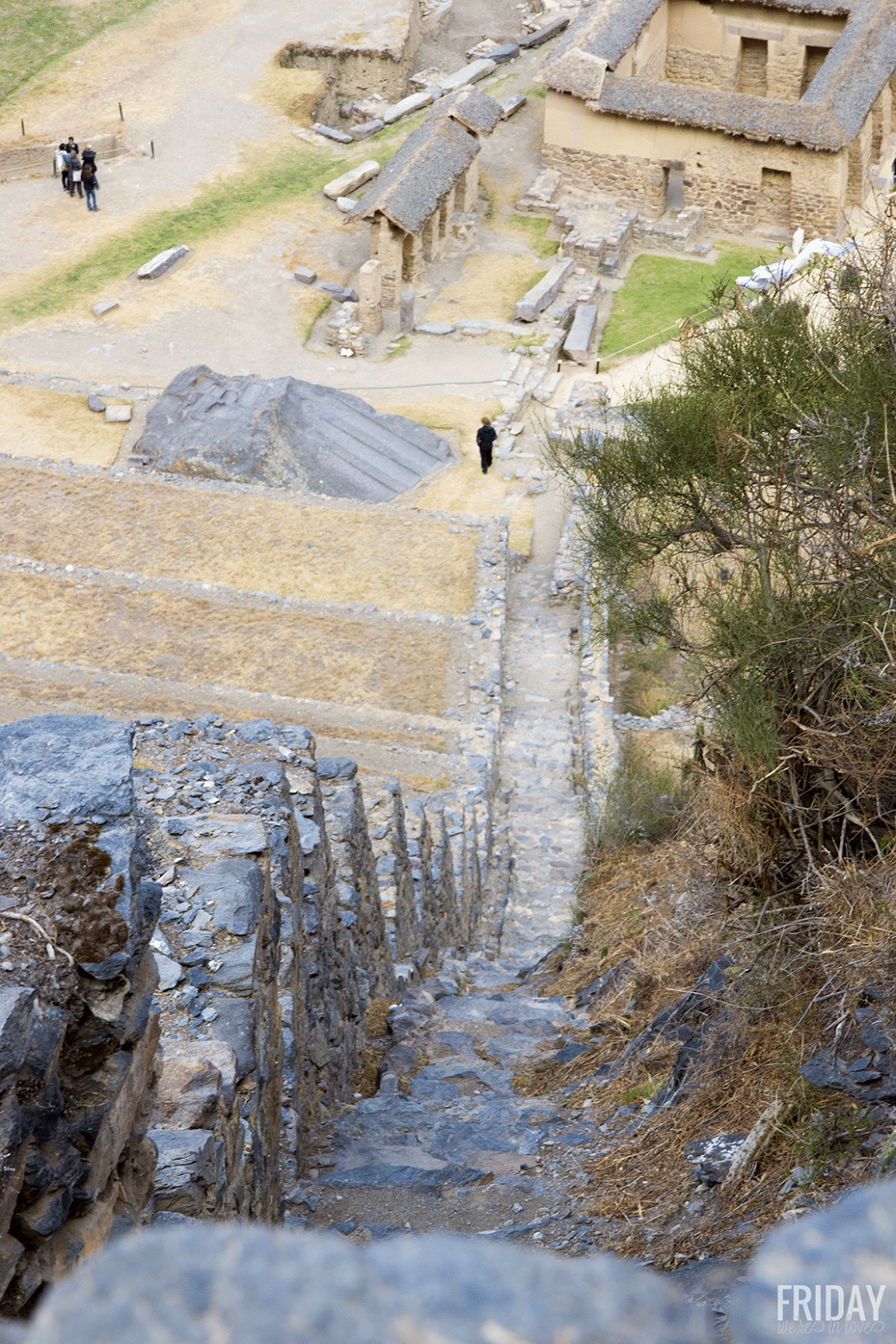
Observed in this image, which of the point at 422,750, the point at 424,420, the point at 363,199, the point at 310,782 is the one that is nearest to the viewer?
the point at 310,782

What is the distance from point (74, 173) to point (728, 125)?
14429 millimetres

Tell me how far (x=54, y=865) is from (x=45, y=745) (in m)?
0.58

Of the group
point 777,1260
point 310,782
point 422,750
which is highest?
point 777,1260

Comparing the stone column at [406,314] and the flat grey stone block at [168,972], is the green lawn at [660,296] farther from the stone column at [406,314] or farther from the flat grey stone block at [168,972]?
the flat grey stone block at [168,972]

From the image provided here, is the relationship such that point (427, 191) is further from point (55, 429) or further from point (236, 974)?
point (236, 974)

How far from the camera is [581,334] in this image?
26125 mm

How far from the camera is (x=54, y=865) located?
459cm

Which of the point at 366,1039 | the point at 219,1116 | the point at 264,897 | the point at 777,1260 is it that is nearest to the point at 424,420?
the point at 366,1039

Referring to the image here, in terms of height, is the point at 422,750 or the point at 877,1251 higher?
the point at 877,1251

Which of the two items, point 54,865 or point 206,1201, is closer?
point 54,865

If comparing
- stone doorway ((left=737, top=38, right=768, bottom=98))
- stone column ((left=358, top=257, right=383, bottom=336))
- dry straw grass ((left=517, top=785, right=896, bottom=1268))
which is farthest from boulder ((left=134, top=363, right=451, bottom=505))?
stone doorway ((left=737, top=38, right=768, bottom=98))

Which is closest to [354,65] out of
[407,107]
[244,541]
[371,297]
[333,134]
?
[407,107]

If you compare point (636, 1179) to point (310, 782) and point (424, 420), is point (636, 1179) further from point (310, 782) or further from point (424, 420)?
point (424, 420)

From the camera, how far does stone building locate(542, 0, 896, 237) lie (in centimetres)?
2834
